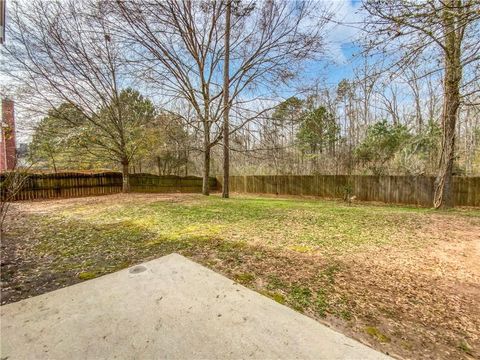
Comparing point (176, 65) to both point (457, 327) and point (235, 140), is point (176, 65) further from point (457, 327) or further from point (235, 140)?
point (457, 327)

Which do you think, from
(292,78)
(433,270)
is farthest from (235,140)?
(433,270)

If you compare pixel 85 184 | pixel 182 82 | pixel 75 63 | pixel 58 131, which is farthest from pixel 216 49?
pixel 85 184

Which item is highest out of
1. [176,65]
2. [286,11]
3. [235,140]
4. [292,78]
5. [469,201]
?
[286,11]

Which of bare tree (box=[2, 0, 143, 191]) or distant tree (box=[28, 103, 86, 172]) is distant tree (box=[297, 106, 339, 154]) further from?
distant tree (box=[28, 103, 86, 172])

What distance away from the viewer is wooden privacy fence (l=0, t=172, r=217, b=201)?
8312 millimetres

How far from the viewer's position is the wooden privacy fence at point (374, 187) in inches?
350

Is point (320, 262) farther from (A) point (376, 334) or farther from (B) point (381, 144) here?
(B) point (381, 144)

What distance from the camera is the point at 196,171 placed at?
1866cm

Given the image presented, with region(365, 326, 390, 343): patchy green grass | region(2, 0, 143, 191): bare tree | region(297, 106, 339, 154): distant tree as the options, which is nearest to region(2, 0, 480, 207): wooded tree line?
region(2, 0, 143, 191): bare tree

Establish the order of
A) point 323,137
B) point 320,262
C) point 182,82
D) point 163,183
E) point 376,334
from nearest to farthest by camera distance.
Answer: point 376,334 < point 320,262 < point 182,82 < point 163,183 < point 323,137

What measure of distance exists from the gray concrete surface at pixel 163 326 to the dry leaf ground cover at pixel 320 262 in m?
0.19

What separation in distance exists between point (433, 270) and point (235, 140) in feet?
24.5

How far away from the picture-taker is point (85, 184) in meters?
10.0

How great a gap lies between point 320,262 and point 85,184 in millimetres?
10786
